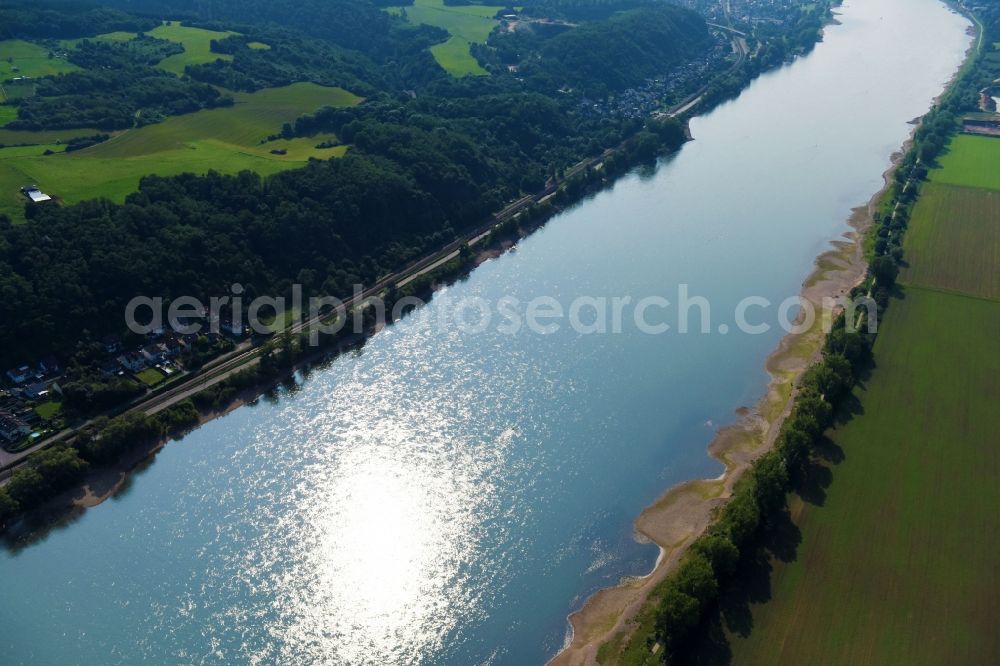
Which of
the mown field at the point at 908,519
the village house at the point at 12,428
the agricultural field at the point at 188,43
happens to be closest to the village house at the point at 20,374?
the village house at the point at 12,428

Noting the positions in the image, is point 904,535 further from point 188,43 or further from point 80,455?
point 188,43

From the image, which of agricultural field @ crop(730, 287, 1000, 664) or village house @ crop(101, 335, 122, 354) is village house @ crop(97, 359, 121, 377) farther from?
agricultural field @ crop(730, 287, 1000, 664)

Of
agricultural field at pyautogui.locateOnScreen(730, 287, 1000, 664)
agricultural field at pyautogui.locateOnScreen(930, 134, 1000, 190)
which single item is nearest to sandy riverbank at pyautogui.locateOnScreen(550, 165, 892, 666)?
agricultural field at pyautogui.locateOnScreen(730, 287, 1000, 664)

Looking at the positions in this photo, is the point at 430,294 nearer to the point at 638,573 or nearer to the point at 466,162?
the point at 466,162

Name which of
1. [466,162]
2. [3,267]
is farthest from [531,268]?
[3,267]

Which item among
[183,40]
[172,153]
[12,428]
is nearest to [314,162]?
[172,153]
